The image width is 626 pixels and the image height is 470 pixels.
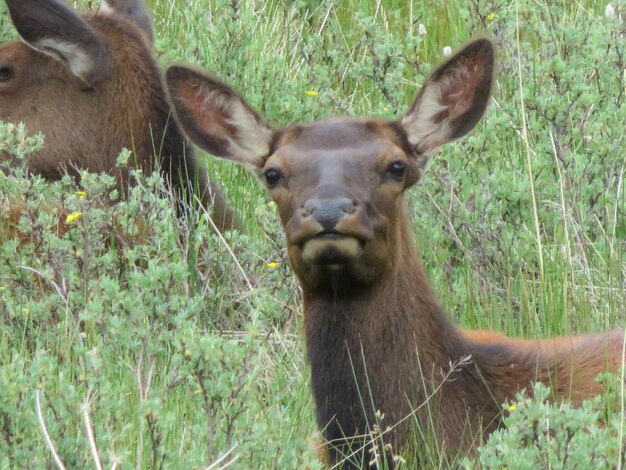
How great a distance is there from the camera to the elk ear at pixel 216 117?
635 cm

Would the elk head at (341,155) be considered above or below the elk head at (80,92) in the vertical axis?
above

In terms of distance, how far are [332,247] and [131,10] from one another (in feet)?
14.8

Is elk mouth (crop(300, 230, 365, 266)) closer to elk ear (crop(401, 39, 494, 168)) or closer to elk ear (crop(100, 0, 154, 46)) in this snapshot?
elk ear (crop(401, 39, 494, 168))

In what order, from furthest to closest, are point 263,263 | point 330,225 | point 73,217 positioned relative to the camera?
point 263,263
point 73,217
point 330,225

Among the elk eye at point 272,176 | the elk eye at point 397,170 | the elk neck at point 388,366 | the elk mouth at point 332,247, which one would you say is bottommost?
the elk neck at point 388,366

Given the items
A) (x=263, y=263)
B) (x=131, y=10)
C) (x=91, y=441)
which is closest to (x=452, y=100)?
(x=263, y=263)

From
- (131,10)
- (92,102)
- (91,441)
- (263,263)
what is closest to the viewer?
(91,441)

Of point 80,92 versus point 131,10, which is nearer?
point 80,92

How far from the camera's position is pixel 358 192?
5.53 meters

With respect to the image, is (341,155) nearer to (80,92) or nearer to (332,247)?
(332,247)

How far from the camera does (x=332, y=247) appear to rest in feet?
17.6

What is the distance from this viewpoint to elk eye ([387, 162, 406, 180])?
5.79m

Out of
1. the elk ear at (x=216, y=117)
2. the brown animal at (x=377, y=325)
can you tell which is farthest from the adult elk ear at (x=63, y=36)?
the brown animal at (x=377, y=325)

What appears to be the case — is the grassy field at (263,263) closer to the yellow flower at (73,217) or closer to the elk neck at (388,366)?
the yellow flower at (73,217)
